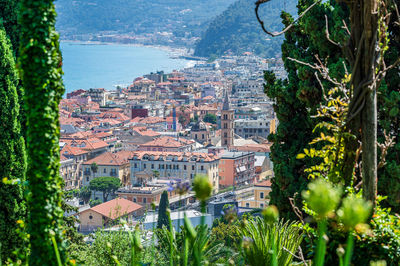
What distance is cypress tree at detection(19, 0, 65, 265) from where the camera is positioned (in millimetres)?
1677

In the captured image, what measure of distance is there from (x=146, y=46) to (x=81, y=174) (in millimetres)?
110046

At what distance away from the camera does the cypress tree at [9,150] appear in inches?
156

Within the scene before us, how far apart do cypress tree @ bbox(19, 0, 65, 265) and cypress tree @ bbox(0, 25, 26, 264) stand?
7.48 ft

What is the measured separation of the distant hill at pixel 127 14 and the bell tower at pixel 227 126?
364ft

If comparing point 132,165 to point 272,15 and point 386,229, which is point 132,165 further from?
point 272,15

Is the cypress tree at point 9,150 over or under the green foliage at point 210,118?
over


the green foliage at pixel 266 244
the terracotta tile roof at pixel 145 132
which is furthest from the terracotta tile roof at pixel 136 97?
the green foliage at pixel 266 244

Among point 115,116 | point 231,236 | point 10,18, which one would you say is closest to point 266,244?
point 231,236

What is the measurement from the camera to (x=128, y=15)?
15962 centimetres

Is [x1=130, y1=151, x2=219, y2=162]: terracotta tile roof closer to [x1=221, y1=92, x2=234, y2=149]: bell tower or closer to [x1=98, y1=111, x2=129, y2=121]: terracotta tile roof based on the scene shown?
[x1=221, y1=92, x2=234, y2=149]: bell tower

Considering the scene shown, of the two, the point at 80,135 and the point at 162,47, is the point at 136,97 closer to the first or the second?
the point at 80,135

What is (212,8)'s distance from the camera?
15238 centimetres

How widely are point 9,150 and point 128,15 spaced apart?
159462 millimetres

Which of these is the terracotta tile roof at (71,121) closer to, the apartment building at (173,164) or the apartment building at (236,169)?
the apartment building at (173,164)
